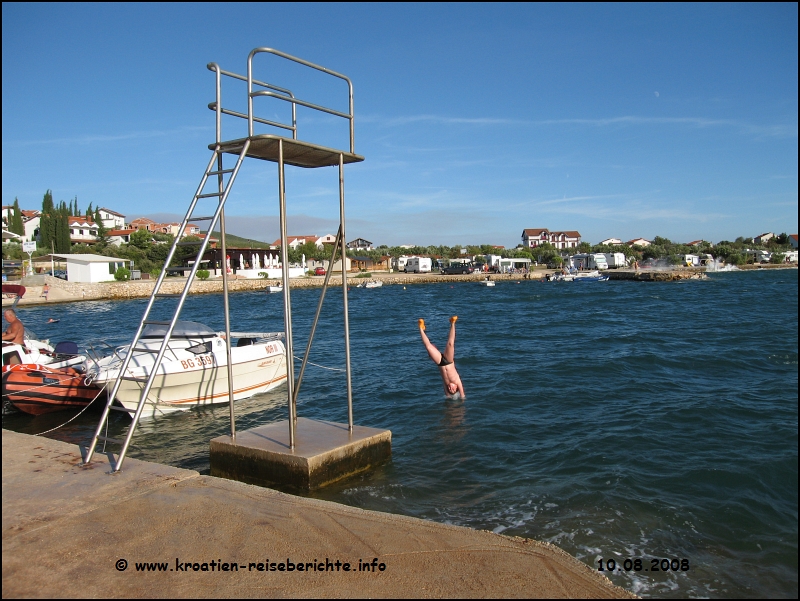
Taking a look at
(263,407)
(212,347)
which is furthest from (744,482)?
(212,347)

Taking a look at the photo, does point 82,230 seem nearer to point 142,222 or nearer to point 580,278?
point 142,222

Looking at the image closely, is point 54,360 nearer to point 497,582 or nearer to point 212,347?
point 212,347

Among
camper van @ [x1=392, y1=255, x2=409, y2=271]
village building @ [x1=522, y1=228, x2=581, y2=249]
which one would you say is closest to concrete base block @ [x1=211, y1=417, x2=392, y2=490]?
camper van @ [x1=392, y1=255, x2=409, y2=271]

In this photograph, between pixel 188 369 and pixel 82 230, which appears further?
pixel 82 230

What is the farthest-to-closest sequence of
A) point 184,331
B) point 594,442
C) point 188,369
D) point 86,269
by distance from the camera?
point 86,269 → point 184,331 → point 188,369 → point 594,442

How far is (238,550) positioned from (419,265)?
113974mm

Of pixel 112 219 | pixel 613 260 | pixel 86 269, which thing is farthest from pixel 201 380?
pixel 112 219

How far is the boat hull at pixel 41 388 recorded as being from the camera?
44.9 ft

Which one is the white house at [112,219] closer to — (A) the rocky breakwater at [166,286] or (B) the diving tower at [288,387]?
(A) the rocky breakwater at [166,286]

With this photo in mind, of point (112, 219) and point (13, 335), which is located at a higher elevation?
point (112, 219)

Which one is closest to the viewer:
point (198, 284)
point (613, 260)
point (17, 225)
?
point (198, 284)

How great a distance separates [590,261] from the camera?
385 ft

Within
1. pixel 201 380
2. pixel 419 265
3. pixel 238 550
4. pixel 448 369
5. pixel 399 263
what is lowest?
pixel 201 380

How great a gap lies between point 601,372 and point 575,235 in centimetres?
19032
